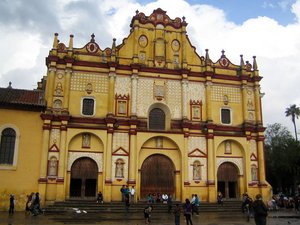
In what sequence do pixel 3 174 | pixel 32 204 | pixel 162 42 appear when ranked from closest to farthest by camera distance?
pixel 32 204 → pixel 3 174 → pixel 162 42

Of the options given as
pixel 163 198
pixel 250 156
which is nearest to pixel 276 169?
pixel 250 156

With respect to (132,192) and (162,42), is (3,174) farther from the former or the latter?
(162,42)

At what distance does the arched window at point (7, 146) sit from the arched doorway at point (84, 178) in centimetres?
519

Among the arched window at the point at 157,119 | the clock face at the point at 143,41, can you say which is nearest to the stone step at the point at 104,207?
the arched window at the point at 157,119

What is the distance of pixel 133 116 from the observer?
32.3 metres

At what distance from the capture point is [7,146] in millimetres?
29781

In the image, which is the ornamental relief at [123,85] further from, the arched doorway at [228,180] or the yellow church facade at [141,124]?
the arched doorway at [228,180]

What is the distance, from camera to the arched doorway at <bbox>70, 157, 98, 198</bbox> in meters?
31.0

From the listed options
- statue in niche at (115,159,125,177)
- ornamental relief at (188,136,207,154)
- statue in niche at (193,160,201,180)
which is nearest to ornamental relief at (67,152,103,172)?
statue in niche at (115,159,125,177)

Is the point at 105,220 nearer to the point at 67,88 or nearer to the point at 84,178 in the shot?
the point at 84,178

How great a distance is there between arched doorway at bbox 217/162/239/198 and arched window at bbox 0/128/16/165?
61.9 ft

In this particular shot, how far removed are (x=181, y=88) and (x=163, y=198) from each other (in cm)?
1070

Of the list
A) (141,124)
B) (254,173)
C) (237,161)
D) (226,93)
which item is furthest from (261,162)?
(141,124)

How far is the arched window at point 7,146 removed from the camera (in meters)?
29.5
